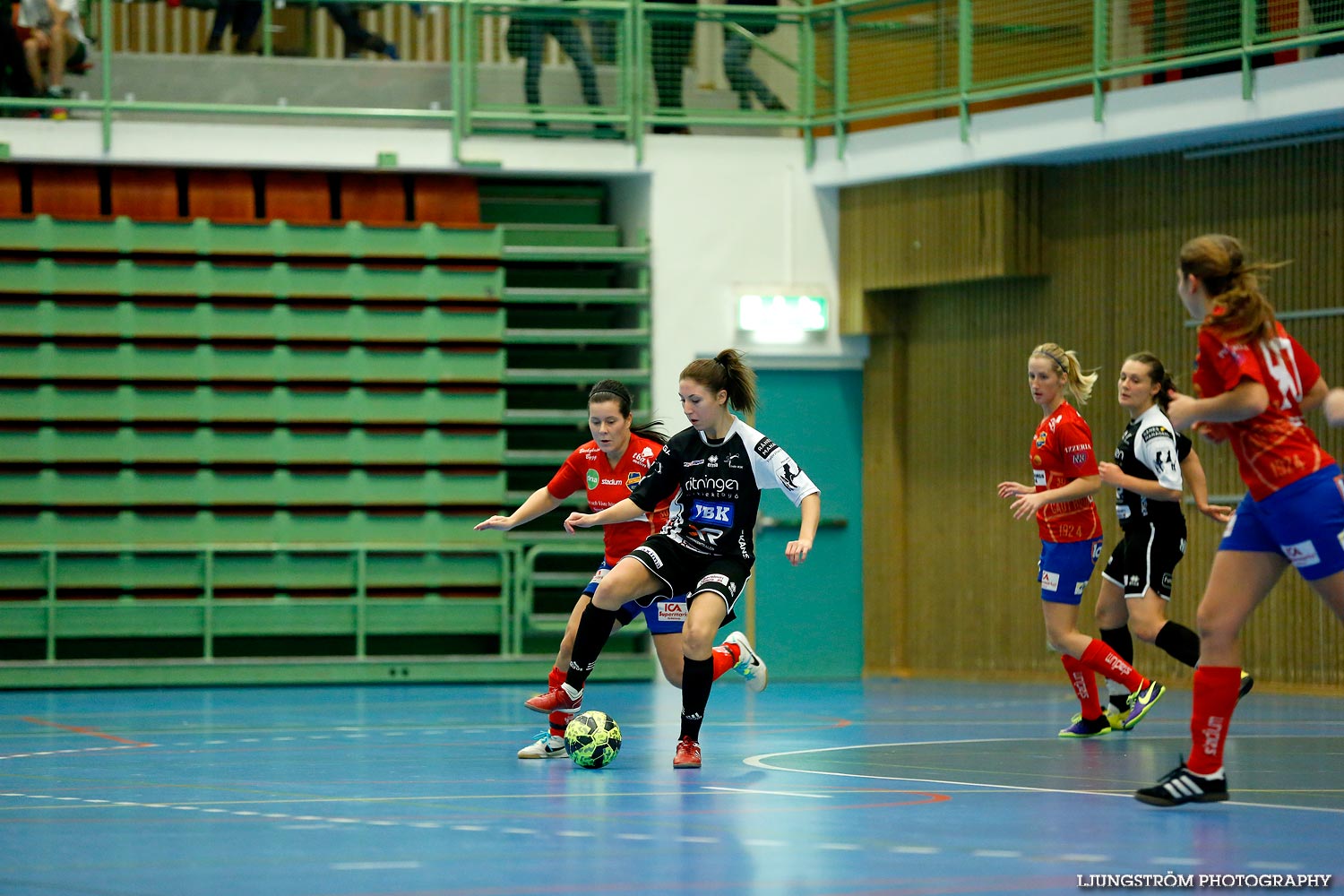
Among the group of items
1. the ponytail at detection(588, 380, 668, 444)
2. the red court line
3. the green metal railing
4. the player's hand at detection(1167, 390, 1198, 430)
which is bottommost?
the red court line

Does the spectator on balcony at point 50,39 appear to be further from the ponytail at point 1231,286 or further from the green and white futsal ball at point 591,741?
the ponytail at point 1231,286

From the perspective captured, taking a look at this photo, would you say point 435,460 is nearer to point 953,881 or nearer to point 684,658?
point 684,658

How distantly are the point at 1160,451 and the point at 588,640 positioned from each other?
3257 millimetres

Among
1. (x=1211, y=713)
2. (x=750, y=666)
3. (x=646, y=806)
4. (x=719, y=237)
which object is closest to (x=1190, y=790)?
(x=1211, y=713)

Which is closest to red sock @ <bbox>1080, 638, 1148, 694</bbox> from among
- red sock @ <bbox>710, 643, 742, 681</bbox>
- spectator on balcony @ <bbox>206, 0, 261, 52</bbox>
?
red sock @ <bbox>710, 643, 742, 681</bbox>

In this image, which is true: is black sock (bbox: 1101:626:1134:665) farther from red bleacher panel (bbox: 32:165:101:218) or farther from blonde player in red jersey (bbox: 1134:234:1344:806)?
red bleacher panel (bbox: 32:165:101:218)

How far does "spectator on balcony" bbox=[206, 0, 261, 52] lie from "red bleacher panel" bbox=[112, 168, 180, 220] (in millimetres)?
1395

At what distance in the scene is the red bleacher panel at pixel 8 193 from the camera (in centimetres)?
1426

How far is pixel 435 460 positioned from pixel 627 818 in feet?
29.0

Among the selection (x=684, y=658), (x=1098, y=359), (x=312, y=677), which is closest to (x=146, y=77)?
(x=312, y=677)

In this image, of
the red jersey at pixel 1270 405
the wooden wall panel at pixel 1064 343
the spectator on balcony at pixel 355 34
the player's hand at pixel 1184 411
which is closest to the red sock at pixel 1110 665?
the red jersey at pixel 1270 405

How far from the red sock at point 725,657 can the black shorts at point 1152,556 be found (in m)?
2.19

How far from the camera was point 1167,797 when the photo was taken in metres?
6.07

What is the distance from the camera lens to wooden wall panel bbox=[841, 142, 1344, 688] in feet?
41.1
